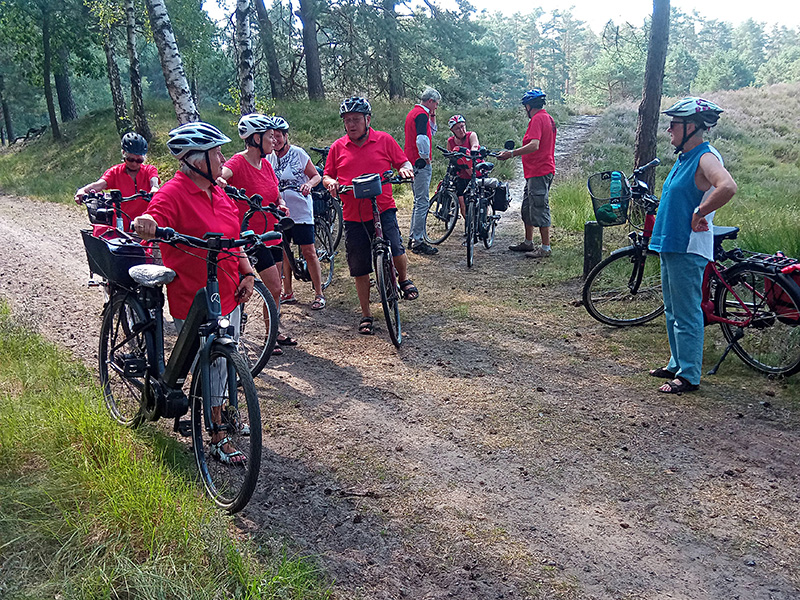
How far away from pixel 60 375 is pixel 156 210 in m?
2.16

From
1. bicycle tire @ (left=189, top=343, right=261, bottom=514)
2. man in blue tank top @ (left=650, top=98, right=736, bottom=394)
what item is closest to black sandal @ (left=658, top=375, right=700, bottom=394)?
man in blue tank top @ (left=650, top=98, right=736, bottom=394)

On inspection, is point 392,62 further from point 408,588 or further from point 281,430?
point 408,588

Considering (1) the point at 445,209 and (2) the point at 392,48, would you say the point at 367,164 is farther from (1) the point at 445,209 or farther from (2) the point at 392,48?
(2) the point at 392,48

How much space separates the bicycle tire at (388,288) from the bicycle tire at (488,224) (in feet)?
13.2

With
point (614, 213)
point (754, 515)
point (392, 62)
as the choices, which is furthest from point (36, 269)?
point (392, 62)

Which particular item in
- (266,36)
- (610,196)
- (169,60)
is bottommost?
(610,196)

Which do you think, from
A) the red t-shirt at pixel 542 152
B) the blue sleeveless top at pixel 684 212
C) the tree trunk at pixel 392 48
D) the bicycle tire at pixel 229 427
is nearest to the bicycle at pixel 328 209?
the red t-shirt at pixel 542 152

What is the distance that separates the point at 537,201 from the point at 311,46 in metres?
17.1

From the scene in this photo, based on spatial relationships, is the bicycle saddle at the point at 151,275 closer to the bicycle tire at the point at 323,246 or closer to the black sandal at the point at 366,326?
the black sandal at the point at 366,326

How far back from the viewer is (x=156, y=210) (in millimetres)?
3727

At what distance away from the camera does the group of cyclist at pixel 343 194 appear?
3.83 m

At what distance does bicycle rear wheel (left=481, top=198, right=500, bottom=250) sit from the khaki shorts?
602 mm

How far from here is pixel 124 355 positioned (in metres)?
4.31

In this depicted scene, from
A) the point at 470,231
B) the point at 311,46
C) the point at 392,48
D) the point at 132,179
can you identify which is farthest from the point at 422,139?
the point at 311,46
